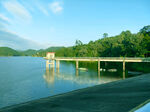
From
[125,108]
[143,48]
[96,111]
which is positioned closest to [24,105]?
[96,111]

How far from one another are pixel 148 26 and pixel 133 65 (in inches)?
977

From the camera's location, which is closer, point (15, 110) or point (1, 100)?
point (15, 110)

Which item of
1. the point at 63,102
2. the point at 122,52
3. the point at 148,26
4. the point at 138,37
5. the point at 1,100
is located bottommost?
the point at 1,100

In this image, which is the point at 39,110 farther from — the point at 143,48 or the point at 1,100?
the point at 143,48

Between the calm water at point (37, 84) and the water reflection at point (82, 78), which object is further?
the water reflection at point (82, 78)

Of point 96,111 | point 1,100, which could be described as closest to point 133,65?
point 1,100

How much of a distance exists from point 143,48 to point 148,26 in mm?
21168

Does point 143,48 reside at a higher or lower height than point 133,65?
higher

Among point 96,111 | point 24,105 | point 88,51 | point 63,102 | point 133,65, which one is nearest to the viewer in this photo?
point 96,111

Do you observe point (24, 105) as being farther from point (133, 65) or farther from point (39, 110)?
point (133, 65)

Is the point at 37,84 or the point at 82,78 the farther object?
the point at 82,78

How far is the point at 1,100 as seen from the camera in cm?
1912

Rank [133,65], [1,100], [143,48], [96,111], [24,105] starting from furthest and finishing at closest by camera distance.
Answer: [133,65] < [143,48] < [1,100] < [24,105] < [96,111]

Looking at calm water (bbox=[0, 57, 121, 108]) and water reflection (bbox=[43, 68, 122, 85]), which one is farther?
water reflection (bbox=[43, 68, 122, 85])
